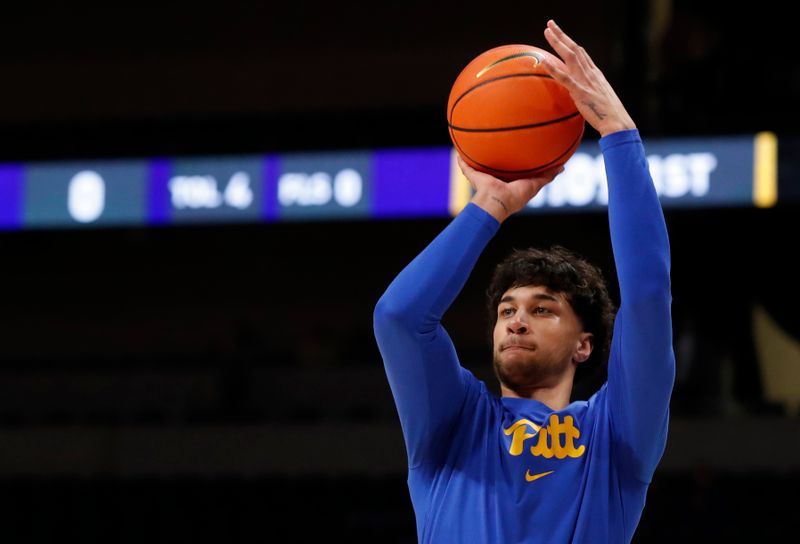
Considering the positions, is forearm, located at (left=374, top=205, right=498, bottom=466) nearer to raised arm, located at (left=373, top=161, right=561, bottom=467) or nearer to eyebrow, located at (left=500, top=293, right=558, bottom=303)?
raised arm, located at (left=373, top=161, right=561, bottom=467)

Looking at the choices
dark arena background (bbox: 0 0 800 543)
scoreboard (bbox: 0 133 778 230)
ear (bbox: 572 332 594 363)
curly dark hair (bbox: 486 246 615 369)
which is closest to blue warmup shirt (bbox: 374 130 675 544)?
ear (bbox: 572 332 594 363)

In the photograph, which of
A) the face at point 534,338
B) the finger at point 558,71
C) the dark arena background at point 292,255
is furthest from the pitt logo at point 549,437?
the dark arena background at point 292,255

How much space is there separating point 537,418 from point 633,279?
1.37 ft

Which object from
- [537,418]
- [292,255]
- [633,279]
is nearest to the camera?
[633,279]

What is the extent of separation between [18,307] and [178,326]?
5.86 ft

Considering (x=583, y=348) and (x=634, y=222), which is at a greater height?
(x=634, y=222)

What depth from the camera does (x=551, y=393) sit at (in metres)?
2.41

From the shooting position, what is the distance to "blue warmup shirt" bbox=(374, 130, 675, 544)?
213 centimetres

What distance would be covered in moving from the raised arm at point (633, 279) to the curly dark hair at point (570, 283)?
25cm

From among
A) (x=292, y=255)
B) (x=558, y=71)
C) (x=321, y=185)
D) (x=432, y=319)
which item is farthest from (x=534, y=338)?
(x=292, y=255)

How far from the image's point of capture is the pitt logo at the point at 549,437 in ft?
7.42

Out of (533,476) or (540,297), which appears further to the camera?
(540,297)

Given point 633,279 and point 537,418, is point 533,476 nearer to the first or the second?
point 537,418

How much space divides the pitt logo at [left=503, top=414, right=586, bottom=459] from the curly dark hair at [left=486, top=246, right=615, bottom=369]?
30cm
